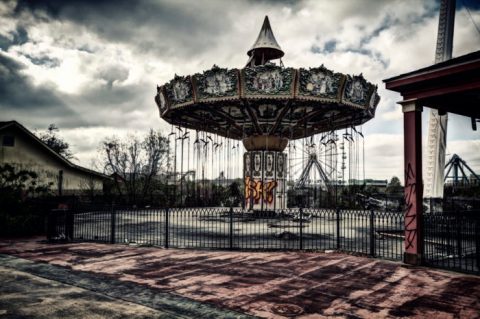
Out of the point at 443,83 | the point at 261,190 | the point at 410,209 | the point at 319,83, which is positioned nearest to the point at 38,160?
the point at 261,190

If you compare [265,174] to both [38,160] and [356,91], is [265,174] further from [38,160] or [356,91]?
[38,160]

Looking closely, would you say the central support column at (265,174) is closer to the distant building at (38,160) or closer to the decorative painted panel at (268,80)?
the decorative painted panel at (268,80)

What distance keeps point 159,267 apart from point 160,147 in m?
31.2

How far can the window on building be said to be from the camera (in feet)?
81.8

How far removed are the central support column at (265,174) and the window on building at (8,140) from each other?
17264mm

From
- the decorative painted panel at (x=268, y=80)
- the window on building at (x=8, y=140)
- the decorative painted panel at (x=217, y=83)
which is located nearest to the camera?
the decorative painted panel at (x=268, y=80)

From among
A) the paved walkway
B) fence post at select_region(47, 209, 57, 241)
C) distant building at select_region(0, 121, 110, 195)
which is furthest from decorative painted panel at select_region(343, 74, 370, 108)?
distant building at select_region(0, 121, 110, 195)

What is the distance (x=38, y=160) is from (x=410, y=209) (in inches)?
1071

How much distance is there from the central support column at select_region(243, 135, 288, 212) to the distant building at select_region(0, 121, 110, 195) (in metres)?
13.4

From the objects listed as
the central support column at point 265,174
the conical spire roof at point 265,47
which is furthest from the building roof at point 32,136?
the conical spire roof at point 265,47

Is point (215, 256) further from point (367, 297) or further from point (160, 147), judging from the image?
point (160, 147)

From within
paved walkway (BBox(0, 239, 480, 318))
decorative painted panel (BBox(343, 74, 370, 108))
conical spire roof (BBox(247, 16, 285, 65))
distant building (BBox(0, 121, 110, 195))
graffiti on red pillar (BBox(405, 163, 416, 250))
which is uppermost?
conical spire roof (BBox(247, 16, 285, 65))

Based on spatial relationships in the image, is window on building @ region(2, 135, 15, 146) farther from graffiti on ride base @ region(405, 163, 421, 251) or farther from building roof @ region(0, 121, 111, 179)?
graffiti on ride base @ region(405, 163, 421, 251)

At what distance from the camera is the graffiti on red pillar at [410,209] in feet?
28.4
